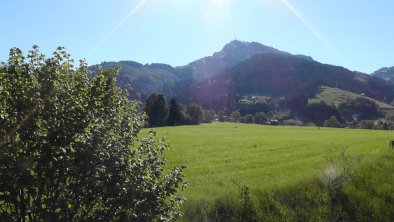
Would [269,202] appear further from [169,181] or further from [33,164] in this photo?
[33,164]

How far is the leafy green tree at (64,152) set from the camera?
7.19m

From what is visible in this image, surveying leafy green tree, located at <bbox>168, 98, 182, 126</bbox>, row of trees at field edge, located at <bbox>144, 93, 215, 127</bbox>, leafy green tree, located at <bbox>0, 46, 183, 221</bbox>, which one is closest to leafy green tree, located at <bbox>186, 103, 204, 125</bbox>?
row of trees at field edge, located at <bbox>144, 93, 215, 127</bbox>

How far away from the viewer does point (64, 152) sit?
7074 millimetres

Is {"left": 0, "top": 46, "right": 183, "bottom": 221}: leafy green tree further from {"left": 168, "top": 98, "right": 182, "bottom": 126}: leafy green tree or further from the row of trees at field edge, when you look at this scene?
{"left": 168, "top": 98, "right": 182, "bottom": 126}: leafy green tree

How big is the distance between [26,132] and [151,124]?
105860 millimetres

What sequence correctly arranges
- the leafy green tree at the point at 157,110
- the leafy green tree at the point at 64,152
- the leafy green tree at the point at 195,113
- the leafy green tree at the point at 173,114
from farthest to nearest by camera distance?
the leafy green tree at the point at 195,113 → the leafy green tree at the point at 173,114 → the leafy green tree at the point at 157,110 → the leafy green tree at the point at 64,152

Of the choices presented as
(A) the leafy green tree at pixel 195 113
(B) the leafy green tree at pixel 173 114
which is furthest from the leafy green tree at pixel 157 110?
(A) the leafy green tree at pixel 195 113

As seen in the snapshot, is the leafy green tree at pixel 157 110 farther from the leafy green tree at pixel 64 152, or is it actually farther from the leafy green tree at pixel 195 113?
the leafy green tree at pixel 64 152

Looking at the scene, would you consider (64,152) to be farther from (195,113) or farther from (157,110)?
(195,113)

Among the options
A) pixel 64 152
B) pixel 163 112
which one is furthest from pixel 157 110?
pixel 64 152

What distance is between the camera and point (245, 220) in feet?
59.4

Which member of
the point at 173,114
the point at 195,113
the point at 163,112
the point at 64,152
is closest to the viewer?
the point at 64,152

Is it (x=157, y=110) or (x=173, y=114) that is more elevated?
(x=157, y=110)

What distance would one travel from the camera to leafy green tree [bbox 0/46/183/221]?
23.6ft
